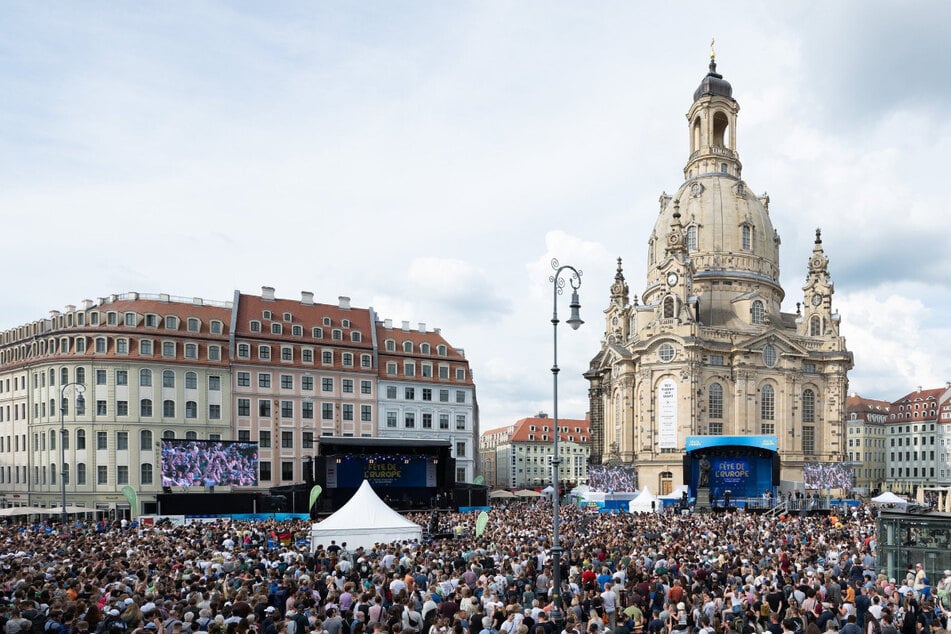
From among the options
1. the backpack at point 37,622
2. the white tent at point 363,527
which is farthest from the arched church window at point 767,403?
the backpack at point 37,622

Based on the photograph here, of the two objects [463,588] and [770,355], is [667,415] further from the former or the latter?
[463,588]

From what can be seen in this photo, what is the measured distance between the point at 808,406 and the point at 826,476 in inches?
337

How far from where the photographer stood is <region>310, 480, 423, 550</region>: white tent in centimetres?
2825

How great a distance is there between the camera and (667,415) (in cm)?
7962

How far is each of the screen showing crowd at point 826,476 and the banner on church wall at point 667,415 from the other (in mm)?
14513

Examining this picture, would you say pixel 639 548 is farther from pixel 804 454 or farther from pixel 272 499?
pixel 804 454

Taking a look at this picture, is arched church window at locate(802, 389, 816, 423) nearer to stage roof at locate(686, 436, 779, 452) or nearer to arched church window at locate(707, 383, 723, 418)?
arched church window at locate(707, 383, 723, 418)

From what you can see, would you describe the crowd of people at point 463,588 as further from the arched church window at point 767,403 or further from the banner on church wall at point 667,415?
the arched church window at point 767,403

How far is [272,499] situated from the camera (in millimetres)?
53781

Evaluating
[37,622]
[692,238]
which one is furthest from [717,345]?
[37,622]

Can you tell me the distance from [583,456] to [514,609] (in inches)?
5374

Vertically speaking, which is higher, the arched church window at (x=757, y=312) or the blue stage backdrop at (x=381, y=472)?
the arched church window at (x=757, y=312)

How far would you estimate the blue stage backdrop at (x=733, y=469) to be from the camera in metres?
65.5

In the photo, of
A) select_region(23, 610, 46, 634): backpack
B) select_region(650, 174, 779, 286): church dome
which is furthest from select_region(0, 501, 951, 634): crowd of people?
select_region(650, 174, 779, 286): church dome
